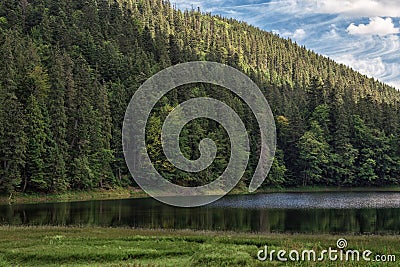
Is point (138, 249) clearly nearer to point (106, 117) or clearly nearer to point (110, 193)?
point (110, 193)

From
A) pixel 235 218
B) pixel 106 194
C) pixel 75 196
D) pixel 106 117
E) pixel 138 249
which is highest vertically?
pixel 106 117

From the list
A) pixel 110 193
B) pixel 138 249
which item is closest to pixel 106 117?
pixel 110 193

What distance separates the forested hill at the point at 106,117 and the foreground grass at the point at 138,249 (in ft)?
132

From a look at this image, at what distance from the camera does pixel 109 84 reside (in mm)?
108188

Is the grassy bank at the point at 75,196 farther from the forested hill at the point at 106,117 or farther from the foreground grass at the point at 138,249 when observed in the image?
the foreground grass at the point at 138,249

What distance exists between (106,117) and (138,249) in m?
69.0

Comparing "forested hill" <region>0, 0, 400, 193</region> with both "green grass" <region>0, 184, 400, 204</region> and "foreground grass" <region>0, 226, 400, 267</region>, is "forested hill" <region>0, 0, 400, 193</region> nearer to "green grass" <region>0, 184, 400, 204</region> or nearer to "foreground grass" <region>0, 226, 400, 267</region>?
"green grass" <region>0, 184, 400, 204</region>

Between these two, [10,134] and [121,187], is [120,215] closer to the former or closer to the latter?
[10,134]

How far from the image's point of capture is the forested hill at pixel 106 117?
71375 millimetres

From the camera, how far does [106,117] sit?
9081 cm

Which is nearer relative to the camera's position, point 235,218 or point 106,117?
point 235,218

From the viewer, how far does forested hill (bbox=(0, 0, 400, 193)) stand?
71.4 m

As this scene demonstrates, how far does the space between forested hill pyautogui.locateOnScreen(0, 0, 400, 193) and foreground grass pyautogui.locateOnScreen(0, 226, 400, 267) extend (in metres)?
40.2

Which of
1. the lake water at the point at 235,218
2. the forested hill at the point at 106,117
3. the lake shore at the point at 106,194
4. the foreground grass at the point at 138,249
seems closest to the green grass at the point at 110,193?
the lake shore at the point at 106,194
